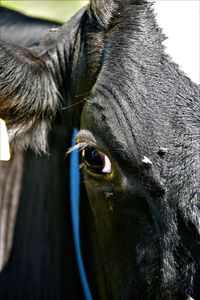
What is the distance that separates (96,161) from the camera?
5.16 ft

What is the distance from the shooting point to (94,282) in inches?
73.7

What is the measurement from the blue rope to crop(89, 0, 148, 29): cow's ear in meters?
0.31

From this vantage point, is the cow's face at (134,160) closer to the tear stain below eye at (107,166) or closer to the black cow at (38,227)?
the tear stain below eye at (107,166)

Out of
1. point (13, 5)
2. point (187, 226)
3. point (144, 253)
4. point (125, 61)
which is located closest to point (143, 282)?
point (144, 253)

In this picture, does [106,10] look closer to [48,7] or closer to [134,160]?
[134,160]

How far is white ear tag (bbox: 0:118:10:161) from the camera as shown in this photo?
1662mm

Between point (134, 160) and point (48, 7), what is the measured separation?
8.87ft

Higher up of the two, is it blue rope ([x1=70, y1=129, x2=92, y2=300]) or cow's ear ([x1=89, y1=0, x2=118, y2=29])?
cow's ear ([x1=89, y1=0, x2=118, y2=29])

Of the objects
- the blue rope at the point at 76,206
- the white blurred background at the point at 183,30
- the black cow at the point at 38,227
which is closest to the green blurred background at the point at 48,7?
the black cow at the point at 38,227

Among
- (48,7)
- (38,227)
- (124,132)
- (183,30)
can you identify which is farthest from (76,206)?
(48,7)

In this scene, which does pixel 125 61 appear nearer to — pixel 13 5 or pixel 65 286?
pixel 65 286

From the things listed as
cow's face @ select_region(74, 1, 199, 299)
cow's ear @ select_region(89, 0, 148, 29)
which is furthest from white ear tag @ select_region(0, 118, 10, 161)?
cow's ear @ select_region(89, 0, 148, 29)

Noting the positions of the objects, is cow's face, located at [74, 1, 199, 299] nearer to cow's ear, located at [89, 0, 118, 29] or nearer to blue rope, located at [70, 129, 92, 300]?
cow's ear, located at [89, 0, 118, 29]

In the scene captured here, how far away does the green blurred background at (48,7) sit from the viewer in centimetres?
379
